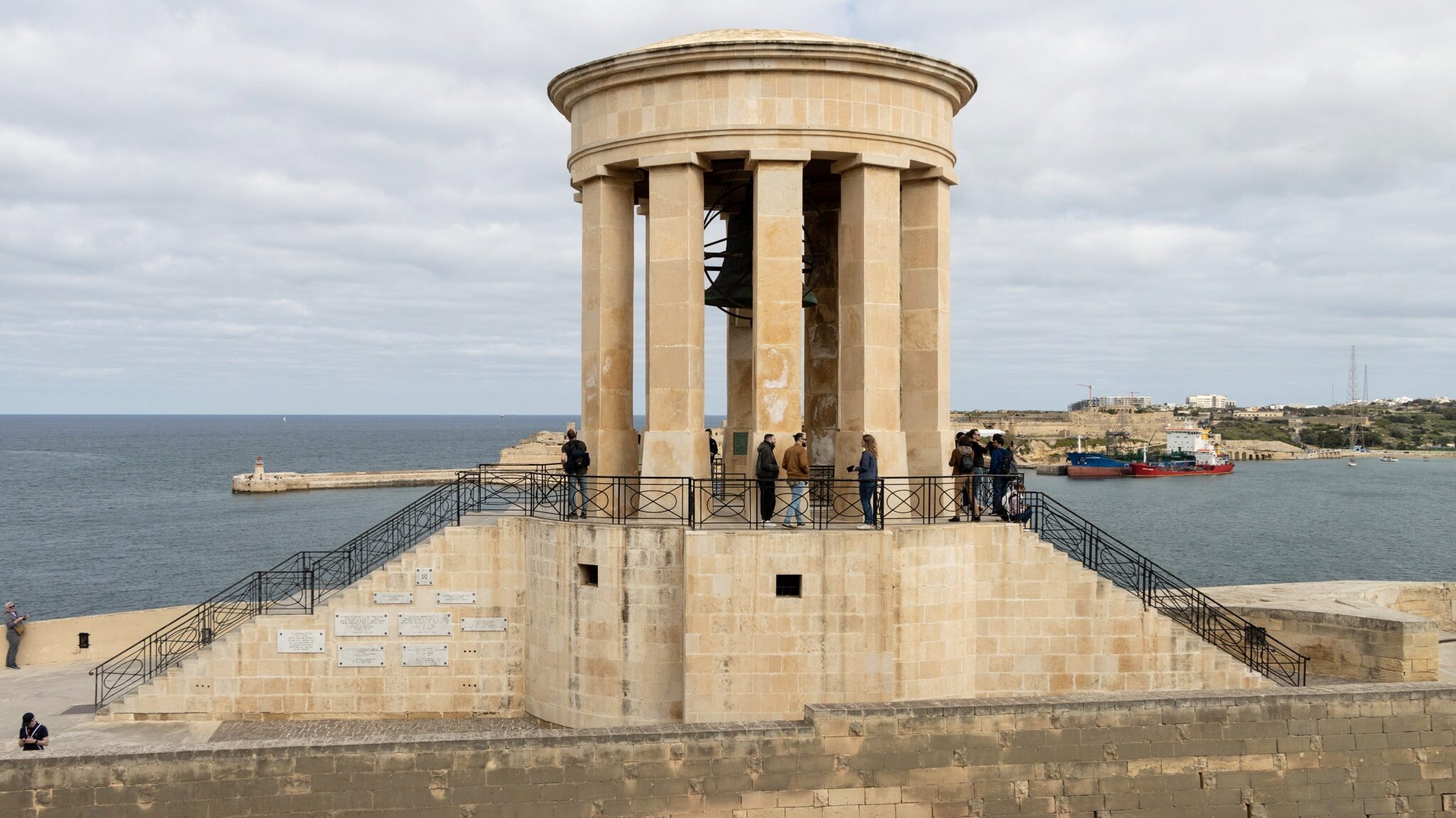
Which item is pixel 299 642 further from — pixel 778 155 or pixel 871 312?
pixel 778 155

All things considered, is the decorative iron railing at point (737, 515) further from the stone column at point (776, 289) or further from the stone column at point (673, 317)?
the stone column at point (776, 289)

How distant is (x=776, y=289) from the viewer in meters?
16.8

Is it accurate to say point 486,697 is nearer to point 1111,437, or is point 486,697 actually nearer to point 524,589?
point 524,589

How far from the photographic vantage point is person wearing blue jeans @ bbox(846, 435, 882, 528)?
16.0m

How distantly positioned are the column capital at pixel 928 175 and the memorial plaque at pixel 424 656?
10.1 metres

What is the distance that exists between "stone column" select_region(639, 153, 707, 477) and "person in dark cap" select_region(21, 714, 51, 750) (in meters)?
8.46

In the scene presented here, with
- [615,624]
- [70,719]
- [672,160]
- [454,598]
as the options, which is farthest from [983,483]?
[70,719]

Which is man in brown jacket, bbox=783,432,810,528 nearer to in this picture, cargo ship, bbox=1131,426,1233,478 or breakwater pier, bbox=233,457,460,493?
breakwater pier, bbox=233,457,460,493

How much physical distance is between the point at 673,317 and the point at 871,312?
2.91m

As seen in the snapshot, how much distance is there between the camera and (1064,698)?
13.7 metres

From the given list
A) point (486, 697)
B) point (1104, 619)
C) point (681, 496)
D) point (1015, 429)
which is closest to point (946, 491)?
point (1104, 619)

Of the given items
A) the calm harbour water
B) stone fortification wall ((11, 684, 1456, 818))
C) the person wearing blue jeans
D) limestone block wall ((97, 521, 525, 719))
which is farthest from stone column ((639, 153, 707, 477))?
the calm harbour water

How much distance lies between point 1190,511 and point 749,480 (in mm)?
82054

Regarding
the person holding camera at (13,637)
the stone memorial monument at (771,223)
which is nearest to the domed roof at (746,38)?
the stone memorial monument at (771,223)
